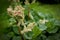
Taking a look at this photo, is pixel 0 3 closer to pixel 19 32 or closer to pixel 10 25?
pixel 10 25

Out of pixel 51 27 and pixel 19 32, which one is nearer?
pixel 19 32

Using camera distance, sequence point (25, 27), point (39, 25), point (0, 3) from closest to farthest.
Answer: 1. point (25, 27)
2. point (39, 25)
3. point (0, 3)

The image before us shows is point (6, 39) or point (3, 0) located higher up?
point (3, 0)

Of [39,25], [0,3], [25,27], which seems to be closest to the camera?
[25,27]

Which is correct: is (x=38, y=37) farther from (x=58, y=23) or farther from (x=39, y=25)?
(x=58, y=23)

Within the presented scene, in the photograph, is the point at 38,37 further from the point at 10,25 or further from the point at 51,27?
the point at 10,25

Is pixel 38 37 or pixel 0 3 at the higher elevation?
pixel 0 3

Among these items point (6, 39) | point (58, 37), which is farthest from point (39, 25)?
point (6, 39)

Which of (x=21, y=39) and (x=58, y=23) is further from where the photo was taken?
(x=58, y=23)

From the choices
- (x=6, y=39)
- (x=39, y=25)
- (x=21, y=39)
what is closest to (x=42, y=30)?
(x=39, y=25)
